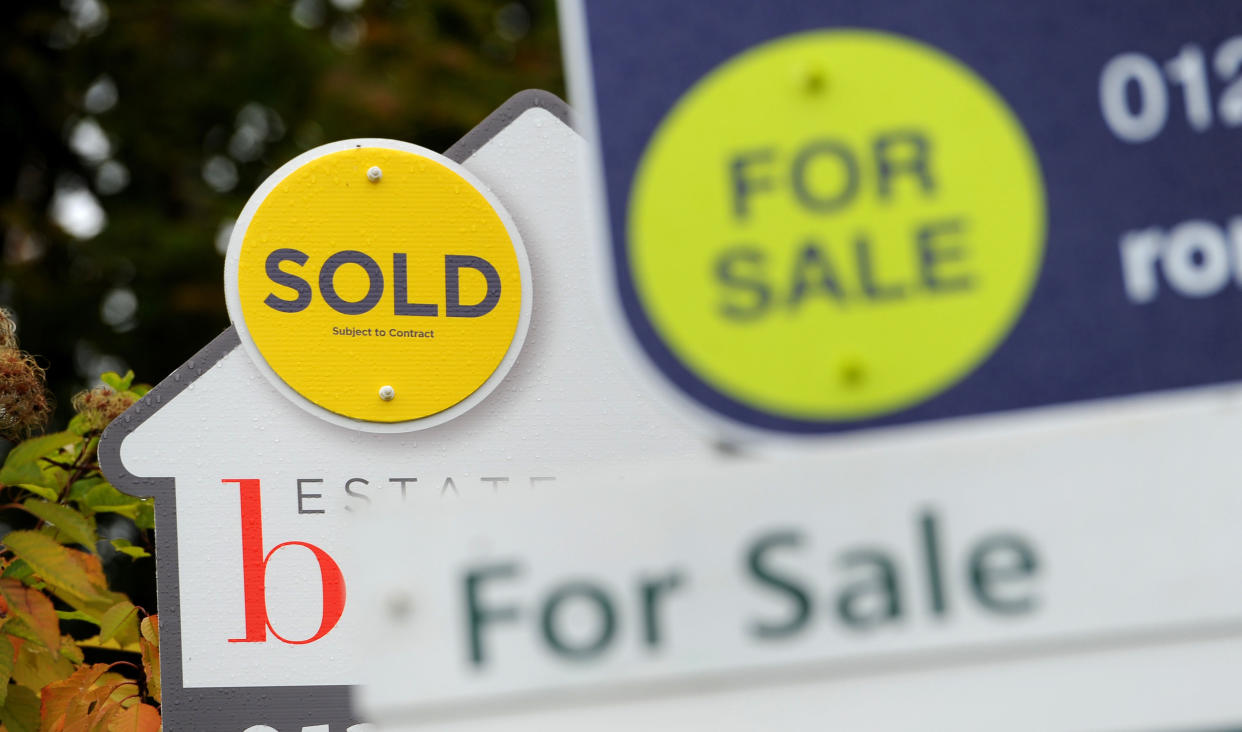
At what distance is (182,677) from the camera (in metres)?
2.85

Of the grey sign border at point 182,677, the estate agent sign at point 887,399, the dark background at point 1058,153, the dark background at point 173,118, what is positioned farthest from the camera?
the dark background at point 173,118

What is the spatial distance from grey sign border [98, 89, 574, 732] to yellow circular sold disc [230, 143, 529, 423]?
0.16 m

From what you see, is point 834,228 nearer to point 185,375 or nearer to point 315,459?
point 315,459

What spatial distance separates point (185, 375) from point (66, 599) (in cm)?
58

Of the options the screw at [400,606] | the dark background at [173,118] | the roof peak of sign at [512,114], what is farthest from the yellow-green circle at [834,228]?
the dark background at [173,118]

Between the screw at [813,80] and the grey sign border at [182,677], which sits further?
the grey sign border at [182,677]

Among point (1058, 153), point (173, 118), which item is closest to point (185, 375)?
point (1058, 153)

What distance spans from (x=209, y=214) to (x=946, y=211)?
27.9 feet

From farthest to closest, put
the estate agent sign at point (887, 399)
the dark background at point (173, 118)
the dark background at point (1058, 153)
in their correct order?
the dark background at point (173, 118), the dark background at point (1058, 153), the estate agent sign at point (887, 399)

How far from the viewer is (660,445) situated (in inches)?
117

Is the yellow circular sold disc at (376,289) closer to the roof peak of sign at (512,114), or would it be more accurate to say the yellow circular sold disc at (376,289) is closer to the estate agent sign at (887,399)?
the roof peak of sign at (512,114)

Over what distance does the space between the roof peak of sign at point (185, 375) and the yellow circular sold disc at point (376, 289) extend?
111 mm

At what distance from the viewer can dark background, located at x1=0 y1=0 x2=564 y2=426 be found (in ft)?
29.4

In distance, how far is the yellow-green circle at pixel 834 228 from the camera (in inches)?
54.2
